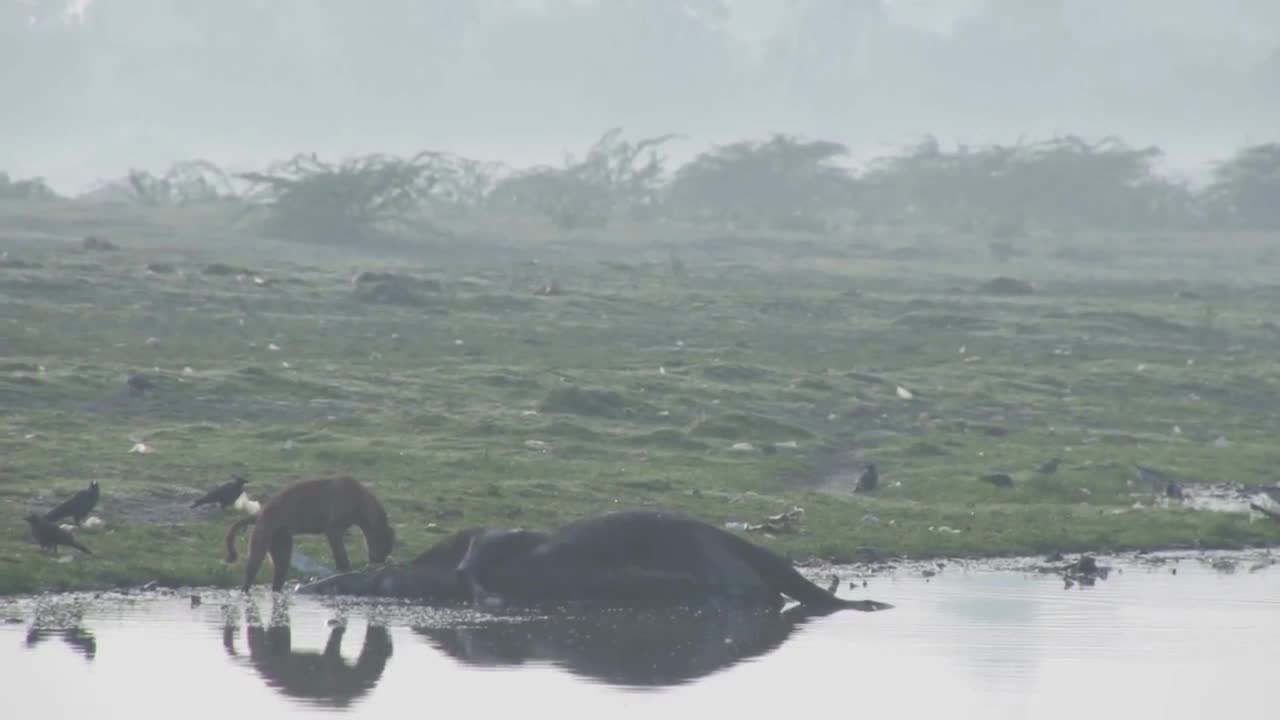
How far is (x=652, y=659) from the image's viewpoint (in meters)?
16.1

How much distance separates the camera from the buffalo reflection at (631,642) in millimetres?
15711

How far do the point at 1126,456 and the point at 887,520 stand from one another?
306 inches

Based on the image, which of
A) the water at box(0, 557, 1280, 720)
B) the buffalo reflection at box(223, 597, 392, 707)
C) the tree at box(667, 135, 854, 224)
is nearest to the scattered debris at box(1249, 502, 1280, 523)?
the water at box(0, 557, 1280, 720)

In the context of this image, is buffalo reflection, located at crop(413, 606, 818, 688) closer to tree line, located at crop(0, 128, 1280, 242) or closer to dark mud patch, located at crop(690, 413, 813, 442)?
dark mud patch, located at crop(690, 413, 813, 442)

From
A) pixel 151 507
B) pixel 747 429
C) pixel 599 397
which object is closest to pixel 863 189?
pixel 599 397

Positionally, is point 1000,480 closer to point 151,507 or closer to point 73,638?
point 151,507

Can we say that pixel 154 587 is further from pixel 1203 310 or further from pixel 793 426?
pixel 1203 310

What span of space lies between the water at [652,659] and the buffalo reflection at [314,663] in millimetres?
19

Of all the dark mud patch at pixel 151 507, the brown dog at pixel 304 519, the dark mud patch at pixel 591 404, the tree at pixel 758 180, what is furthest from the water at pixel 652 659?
the tree at pixel 758 180

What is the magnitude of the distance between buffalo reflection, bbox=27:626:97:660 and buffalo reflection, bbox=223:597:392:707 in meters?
0.85

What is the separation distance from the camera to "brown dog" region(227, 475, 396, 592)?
18500 millimetres

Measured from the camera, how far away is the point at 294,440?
89.0 feet

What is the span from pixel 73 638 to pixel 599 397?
16.1 metres

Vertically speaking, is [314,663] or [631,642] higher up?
[631,642]
